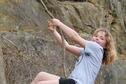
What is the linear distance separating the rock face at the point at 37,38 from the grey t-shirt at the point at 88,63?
7.24ft

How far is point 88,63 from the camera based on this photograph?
5.11 meters

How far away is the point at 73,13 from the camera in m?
11.4

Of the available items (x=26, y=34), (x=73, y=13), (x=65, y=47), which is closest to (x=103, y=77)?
(x=73, y=13)

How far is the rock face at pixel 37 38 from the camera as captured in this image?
872 cm

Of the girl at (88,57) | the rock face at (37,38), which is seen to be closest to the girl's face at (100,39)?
the girl at (88,57)

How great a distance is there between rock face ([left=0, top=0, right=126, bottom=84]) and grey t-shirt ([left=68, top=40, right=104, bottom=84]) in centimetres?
221

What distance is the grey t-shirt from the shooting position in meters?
5.06

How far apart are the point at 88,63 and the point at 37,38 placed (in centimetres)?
429

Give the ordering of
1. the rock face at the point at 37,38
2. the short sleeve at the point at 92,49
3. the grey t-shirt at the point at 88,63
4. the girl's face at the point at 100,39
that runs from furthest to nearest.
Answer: the rock face at the point at 37,38, the girl's face at the point at 100,39, the short sleeve at the point at 92,49, the grey t-shirt at the point at 88,63

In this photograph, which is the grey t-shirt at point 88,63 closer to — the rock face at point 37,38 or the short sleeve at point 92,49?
the short sleeve at point 92,49

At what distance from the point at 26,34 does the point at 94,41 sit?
13.3 ft

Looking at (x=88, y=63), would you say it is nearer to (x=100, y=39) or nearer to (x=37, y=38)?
(x=100, y=39)

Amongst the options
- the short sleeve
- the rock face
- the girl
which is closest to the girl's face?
the girl

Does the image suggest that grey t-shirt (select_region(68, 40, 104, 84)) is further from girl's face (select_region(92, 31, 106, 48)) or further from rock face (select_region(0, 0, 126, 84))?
rock face (select_region(0, 0, 126, 84))
